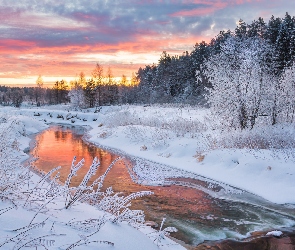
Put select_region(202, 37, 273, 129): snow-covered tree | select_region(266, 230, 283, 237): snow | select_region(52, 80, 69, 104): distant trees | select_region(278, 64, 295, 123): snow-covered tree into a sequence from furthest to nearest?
select_region(52, 80, 69, 104): distant trees → select_region(278, 64, 295, 123): snow-covered tree → select_region(202, 37, 273, 129): snow-covered tree → select_region(266, 230, 283, 237): snow

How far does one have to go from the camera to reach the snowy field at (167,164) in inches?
150

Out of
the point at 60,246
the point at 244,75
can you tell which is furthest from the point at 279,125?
the point at 60,246

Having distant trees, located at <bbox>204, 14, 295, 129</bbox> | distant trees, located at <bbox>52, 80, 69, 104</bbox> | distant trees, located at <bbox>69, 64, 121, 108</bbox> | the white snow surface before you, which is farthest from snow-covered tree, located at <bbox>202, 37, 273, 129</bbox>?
distant trees, located at <bbox>52, 80, 69, 104</bbox>

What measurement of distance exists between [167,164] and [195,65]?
166ft

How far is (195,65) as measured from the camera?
62.6 m

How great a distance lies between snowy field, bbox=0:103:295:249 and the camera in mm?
3809

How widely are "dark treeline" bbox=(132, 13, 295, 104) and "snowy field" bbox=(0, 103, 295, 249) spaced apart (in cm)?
2626

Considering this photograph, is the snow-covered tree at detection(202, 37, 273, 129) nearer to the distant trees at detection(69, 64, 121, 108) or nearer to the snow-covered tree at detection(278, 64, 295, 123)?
the snow-covered tree at detection(278, 64, 295, 123)

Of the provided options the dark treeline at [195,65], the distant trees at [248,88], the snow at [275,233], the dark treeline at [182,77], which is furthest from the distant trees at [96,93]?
the snow at [275,233]

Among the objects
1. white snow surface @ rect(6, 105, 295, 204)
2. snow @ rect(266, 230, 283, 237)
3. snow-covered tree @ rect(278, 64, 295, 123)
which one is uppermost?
snow-covered tree @ rect(278, 64, 295, 123)

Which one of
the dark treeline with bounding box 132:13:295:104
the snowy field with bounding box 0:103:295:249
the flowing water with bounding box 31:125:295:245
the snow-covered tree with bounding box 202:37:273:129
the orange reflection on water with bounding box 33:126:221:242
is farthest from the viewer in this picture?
the dark treeline with bounding box 132:13:295:104

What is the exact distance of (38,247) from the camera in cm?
342

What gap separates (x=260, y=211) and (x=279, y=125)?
26.4ft

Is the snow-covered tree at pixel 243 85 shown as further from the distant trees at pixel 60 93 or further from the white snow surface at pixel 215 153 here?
the distant trees at pixel 60 93
